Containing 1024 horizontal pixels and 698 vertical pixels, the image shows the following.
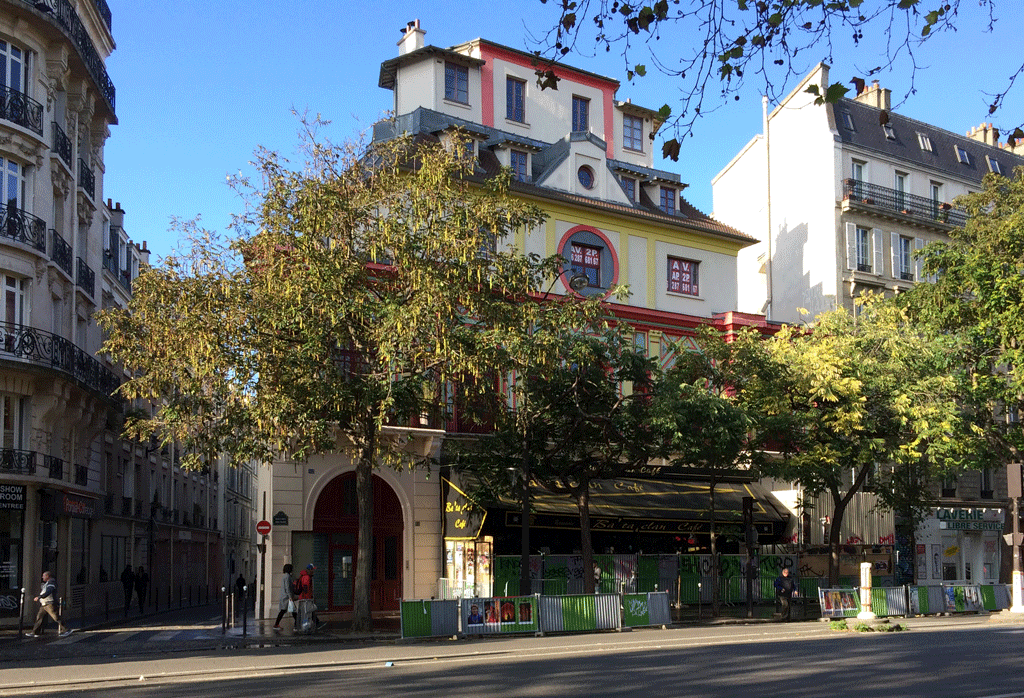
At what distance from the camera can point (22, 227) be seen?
93.0 ft

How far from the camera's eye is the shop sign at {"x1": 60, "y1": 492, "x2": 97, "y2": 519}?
29.5m

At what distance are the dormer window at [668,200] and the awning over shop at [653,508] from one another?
9650 mm

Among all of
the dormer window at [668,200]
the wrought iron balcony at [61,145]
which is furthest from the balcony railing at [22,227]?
the dormer window at [668,200]

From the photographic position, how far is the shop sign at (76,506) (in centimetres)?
2955

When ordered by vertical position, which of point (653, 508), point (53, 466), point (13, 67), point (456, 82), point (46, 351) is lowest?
point (653, 508)

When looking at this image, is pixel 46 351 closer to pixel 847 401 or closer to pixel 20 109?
pixel 20 109

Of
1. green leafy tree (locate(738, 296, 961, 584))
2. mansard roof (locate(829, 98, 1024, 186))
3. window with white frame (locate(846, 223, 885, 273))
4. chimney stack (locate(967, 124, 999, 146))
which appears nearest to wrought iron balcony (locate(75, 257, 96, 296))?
green leafy tree (locate(738, 296, 961, 584))

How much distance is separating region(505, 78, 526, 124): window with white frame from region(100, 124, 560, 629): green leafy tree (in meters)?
14.4

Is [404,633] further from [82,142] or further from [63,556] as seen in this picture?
[82,142]

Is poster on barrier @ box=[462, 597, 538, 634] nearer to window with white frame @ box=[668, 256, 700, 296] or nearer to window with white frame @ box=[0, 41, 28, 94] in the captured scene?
window with white frame @ box=[668, 256, 700, 296]

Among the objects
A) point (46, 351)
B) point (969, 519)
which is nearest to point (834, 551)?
point (969, 519)

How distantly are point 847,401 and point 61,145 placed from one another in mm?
23025

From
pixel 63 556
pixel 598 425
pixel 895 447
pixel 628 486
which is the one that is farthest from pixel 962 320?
pixel 63 556

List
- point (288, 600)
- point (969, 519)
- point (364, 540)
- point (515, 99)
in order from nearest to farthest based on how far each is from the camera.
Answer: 1. point (364, 540)
2. point (288, 600)
3. point (515, 99)
4. point (969, 519)
